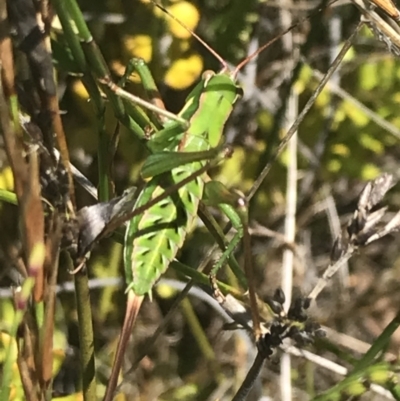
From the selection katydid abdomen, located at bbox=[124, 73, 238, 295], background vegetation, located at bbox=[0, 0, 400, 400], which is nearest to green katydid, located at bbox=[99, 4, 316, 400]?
katydid abdomen, located at bbox=[124, 73, 238, 295]

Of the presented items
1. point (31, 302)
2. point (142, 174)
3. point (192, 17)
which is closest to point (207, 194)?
point (142, 174)

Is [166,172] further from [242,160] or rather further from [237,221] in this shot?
[242,160]

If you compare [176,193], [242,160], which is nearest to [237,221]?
[176,193]

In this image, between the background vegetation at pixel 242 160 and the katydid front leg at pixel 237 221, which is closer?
the katydid front leg at pixel 237 221

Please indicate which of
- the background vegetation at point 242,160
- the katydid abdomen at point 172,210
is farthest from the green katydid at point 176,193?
the background vegetation at point 242,160

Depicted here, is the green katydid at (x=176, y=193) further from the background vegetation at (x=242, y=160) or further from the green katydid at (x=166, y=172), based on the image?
the background vegetation at (x=242, y=160)

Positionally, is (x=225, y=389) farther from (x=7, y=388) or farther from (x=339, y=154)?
(x=7, y=388)

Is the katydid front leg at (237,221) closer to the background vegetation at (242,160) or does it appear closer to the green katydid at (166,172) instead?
the green katydid at (166,172)
